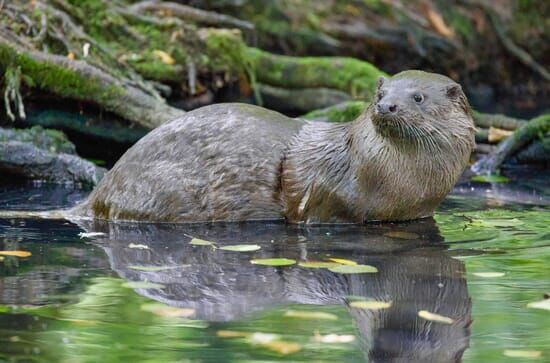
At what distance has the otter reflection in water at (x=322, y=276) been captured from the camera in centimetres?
445

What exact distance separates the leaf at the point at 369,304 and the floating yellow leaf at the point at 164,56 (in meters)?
7.05

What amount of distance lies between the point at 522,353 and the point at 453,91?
335 centimetres

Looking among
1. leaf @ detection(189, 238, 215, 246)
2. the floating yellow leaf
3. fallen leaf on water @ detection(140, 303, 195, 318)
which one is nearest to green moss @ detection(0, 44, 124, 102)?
the floating yellow leaf

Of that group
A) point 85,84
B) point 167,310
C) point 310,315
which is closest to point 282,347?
point 310,315

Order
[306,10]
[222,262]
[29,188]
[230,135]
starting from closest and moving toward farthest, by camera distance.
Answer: [222,262] < [230,135] < [29,188] < [306,10]

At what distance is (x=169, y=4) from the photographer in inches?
489

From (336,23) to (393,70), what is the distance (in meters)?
1.21

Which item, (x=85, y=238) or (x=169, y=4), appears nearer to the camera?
(x=85, y=238)

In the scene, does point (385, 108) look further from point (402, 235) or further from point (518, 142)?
point (518, 142)

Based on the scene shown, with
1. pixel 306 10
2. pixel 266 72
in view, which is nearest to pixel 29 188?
pixel 266 72

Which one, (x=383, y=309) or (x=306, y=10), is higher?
(x=306, y=10)

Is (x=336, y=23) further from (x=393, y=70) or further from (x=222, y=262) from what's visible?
(x=222, y=262)

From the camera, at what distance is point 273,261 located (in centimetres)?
597

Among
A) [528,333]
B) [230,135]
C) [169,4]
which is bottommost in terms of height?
[528,333]
